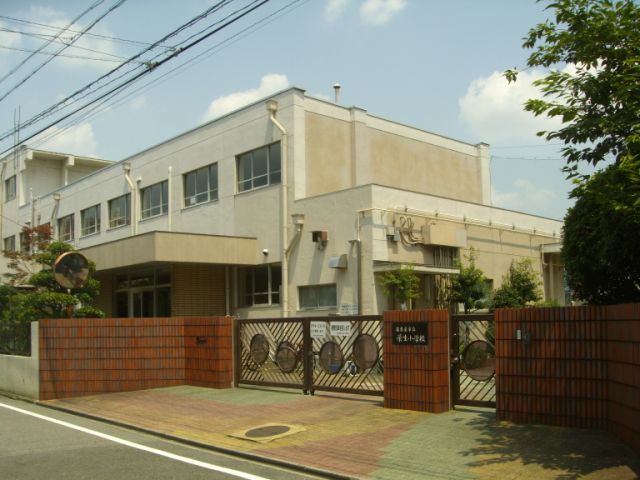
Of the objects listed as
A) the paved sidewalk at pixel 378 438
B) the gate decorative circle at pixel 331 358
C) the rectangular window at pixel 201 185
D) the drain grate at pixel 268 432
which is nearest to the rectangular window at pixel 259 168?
the rectangular window at pixel 201 185

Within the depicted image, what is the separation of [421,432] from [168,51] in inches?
348

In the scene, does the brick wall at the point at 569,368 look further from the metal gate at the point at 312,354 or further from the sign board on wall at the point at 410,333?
the metal gate at the point at 312,354

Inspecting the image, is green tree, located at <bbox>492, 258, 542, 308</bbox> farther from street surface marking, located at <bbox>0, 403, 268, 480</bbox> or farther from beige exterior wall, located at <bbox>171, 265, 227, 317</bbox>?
street surface marking, located at <bbox>0, 403, 268, 480</bbox>

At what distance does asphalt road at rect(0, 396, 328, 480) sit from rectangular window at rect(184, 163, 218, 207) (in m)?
14.2

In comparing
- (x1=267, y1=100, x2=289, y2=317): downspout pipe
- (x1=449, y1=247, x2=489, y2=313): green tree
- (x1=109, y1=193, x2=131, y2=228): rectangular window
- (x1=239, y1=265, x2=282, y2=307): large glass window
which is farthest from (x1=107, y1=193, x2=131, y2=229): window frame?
(x1=449, y1=247, x2=489, y2=313): green tree

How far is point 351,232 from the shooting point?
18953 millimetres

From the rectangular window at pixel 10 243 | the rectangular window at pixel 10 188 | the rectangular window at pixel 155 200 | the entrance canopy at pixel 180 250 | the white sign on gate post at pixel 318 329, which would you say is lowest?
the white sign on gate post at pixel 318 329

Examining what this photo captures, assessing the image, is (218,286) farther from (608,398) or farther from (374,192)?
(608,398)

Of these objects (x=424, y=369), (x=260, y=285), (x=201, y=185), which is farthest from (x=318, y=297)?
(x=424, y=369)

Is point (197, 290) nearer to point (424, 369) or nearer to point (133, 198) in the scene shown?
point (133, 198)

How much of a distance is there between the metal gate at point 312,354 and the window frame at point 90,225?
1944cm

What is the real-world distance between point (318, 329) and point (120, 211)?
19.6m

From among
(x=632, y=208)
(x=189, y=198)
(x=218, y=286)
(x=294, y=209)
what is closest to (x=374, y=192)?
(x=294, y=209)

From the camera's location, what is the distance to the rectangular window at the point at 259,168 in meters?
22.0
